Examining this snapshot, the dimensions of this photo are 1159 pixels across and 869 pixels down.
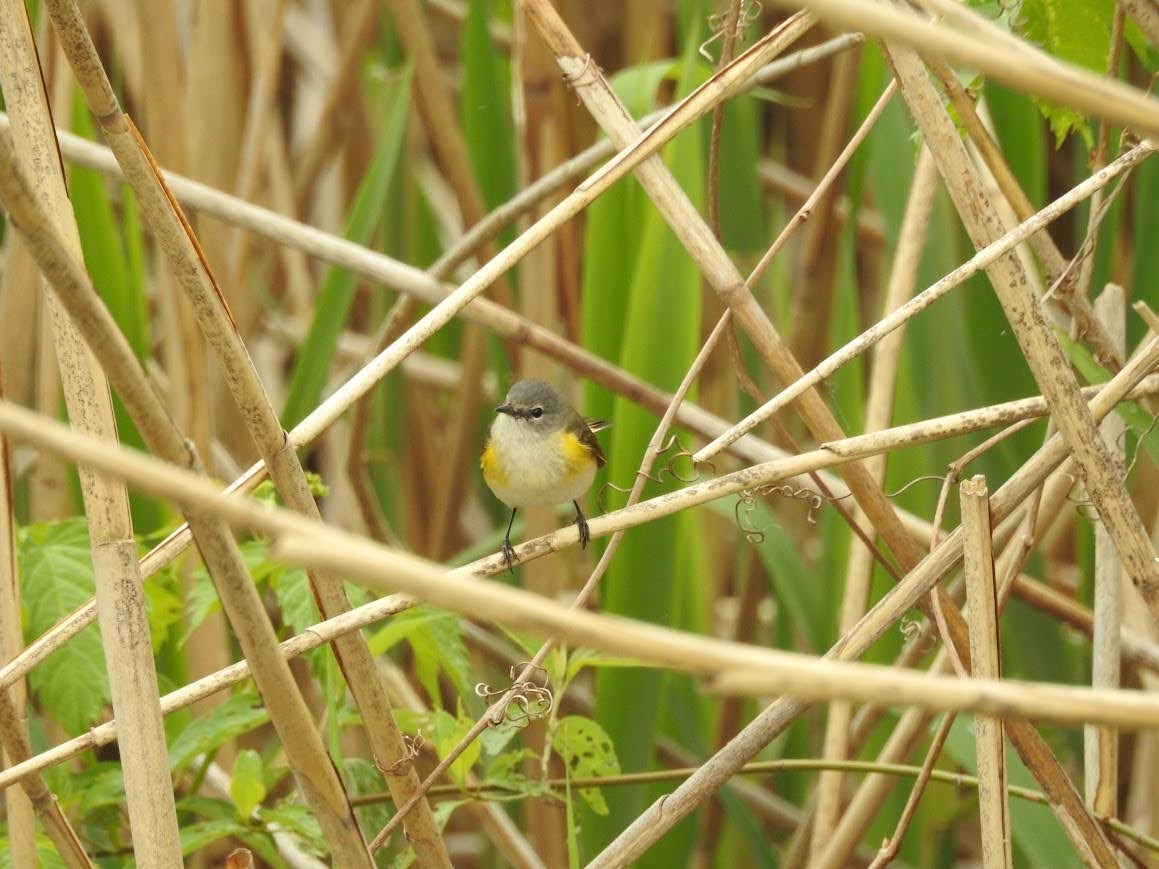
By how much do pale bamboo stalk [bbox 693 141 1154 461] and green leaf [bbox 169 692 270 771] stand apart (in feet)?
2.79

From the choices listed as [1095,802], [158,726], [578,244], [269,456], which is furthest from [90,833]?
[578,244]

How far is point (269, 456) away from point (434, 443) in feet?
9.40

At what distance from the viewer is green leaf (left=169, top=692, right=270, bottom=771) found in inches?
83.2

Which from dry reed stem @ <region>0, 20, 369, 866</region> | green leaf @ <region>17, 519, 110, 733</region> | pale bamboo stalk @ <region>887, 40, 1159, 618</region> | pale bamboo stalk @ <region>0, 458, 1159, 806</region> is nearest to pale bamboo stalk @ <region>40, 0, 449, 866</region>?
dry reed stem @ <region>0, 20, 369, 866</region>

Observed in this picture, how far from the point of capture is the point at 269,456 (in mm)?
1570

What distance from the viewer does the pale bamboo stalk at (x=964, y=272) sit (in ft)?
5.77

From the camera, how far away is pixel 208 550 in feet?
4.38

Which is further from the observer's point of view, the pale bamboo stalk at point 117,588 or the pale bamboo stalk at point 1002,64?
the pale bamboo stalk at point 117,588

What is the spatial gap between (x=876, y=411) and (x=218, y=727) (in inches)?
56.2

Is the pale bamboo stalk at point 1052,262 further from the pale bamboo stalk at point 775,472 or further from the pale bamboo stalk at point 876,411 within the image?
the pale bamboo stalk at point 876,411

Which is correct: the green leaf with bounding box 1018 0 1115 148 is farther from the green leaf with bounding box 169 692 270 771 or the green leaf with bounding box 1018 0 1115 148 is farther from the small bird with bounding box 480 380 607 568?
the green leaf with bounding box 169 692 270 771

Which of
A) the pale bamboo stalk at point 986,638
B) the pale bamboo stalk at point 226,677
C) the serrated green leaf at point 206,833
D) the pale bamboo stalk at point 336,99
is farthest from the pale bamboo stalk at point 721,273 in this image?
the pale bamboo stalk at point 336,99

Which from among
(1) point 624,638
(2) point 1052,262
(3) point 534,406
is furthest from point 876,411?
(1) point 624,638

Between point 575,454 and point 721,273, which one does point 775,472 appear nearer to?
point 721,273
